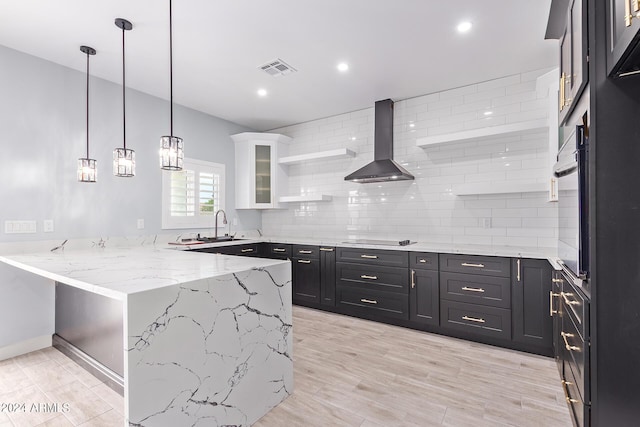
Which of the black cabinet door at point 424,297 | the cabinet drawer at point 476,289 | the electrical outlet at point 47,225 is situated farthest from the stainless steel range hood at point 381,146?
the electrical outlet at point 47,225

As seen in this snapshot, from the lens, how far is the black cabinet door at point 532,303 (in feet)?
8.70

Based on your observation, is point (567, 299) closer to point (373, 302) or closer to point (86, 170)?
point (373, 302)

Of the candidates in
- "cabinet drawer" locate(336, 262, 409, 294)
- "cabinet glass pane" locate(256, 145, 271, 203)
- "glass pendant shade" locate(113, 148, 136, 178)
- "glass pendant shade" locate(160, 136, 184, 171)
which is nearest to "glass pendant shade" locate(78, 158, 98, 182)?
"glass pendant shade" locate(113, 148, 136, 178)

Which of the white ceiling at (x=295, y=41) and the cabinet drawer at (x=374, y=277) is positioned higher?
the white ceiling at (x=295, y=41)

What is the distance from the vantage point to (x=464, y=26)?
2498mm

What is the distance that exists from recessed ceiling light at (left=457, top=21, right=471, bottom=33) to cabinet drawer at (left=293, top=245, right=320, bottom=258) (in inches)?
103

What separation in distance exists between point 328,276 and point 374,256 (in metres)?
0.67

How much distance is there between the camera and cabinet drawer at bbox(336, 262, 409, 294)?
11.1 ft

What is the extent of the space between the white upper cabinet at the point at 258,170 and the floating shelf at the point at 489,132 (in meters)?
2.19

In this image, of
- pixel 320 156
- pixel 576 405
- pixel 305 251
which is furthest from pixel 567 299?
pixel 320 156

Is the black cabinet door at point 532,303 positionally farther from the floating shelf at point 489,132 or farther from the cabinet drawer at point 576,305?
the floating shelf at point 489,132

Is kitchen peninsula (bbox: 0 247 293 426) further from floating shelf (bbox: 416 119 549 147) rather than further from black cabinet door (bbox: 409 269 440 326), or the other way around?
floating shelf (bbox: 416 119 549 147)

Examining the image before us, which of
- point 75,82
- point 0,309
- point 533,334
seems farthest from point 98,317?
point 533,334

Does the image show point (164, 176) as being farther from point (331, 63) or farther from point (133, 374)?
point (133, 374)
